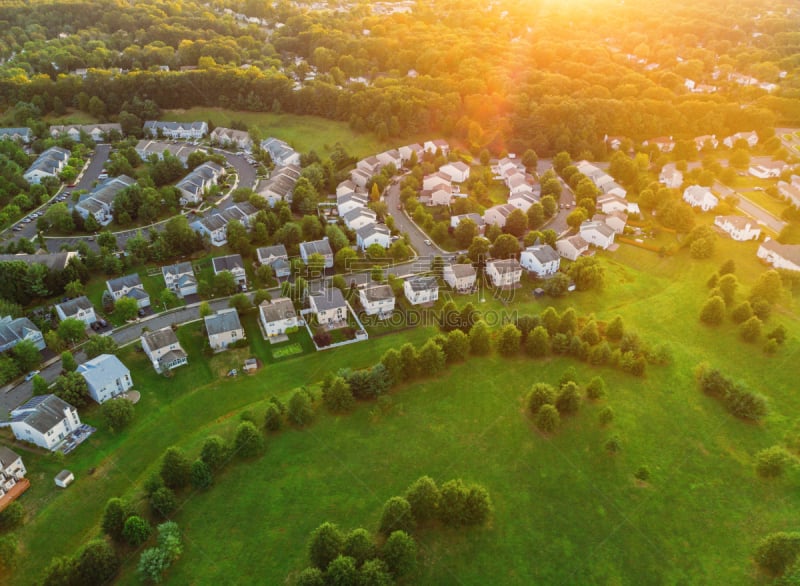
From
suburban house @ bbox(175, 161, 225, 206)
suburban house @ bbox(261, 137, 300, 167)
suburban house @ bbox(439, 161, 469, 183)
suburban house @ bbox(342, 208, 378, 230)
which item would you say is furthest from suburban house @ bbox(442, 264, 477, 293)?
suburban house @ bbox(261, 137, 300, 167)

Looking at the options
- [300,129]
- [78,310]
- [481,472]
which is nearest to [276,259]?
[78,310]

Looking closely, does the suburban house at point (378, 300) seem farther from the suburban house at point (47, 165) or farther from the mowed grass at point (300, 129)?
the suburban house at point (47, 165)

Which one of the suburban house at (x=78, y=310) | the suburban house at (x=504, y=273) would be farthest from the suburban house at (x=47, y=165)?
the suburban house at (x=504, y=273)

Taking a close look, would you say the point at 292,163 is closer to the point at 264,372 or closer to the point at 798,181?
the point at 264,372

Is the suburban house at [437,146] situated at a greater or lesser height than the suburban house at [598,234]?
lesser

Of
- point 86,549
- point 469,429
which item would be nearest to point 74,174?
point 86,549

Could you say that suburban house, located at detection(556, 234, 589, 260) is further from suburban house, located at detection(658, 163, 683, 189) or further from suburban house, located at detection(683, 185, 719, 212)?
suburban house, located at detection(658, 163, 683, 189)
